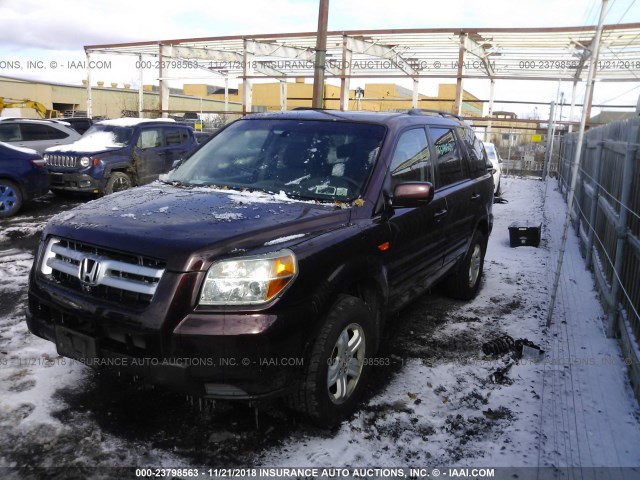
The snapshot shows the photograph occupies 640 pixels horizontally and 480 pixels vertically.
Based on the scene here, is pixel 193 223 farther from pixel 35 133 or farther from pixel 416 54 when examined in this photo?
pixel 416 54

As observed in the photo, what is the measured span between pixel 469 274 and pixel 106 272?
13.2ft

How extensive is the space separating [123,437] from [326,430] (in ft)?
3.83

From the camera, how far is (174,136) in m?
12.6

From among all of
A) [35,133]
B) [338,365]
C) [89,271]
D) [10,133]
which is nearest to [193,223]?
[89,271]

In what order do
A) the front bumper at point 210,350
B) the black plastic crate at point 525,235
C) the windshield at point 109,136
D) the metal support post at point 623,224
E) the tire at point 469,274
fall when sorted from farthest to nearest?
the windshield at point 109,136, the black plastic crate at point 525,235, the tire at point 469,274, the metal support post at point 623,224, the front bumper at point 210,350

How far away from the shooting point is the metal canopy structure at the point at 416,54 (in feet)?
61.0

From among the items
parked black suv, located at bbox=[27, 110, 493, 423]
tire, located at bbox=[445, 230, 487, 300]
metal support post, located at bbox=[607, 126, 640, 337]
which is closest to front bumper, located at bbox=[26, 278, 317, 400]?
parked black suv, located at bbox=[27, 110, 493, 423]

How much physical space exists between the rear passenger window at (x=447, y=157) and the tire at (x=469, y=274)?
87 cm

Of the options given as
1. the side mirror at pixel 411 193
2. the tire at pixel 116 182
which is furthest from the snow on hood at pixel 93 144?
the side mirror at pixel 411 193

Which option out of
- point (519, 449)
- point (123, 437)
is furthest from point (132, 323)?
point (519, 449)

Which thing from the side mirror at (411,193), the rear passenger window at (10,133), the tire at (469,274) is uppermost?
the rear passenger window at (10,133)

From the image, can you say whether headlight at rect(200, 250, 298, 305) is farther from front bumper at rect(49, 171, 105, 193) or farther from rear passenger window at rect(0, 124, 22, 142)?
rear passenger window at rect(0, 124, 22, 142)

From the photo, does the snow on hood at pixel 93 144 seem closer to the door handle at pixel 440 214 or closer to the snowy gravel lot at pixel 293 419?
the snowy gravel lot at pixel 293 419

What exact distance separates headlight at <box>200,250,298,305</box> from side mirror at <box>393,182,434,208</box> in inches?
46.5
